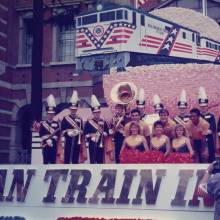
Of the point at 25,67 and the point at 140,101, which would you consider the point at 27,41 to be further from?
the point at 140,101

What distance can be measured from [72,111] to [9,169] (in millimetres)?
1731

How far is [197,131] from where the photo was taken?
785 cm

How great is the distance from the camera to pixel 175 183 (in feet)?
21.0

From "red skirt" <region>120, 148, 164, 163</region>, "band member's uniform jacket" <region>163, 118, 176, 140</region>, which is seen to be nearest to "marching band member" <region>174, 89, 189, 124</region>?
"band member's uniform jacket" <region>163, 118, 176, 140</region>

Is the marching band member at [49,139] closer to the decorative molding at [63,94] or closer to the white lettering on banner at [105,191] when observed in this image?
the white lettering on banner at [105,191]

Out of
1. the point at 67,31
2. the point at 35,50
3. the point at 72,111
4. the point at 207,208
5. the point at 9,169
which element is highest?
the point at 67,31

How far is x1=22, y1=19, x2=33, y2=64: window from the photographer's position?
652 inches

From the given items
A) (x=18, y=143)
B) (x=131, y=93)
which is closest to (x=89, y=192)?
(x=131, y=93)

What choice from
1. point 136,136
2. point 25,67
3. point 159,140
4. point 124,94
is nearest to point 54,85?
point 25,67

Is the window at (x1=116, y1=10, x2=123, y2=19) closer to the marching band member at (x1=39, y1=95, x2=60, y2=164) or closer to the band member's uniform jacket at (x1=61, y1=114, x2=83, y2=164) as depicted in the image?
the band member's uniform jacket at (x1=61, y1=114, x2=83, y2=164)

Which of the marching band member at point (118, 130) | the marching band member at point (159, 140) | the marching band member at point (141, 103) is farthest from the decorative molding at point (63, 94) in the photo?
the marching band member at point (159, 140)

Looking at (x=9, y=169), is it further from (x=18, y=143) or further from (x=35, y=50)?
(x=18, y=143)

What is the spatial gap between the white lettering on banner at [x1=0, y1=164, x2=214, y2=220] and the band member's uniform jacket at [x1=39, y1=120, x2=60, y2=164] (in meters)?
1.19

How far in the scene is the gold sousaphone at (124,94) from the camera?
8.66 meters
